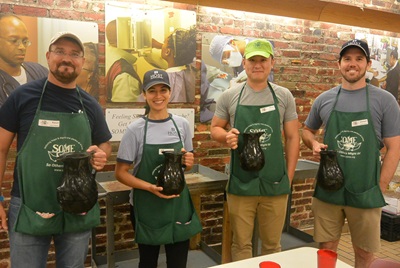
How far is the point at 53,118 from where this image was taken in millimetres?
1762

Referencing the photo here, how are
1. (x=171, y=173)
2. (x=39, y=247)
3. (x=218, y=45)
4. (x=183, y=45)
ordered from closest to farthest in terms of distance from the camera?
(x=39, y=247) → (x=171, y=173) → (x=183, y=45) → (x=218, y=45)

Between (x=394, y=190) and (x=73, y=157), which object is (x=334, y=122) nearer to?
(x=73, y=157)

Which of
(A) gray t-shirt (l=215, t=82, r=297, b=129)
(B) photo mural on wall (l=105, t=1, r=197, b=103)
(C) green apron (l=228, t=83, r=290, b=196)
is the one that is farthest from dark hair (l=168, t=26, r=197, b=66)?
(C) green apron (l=228, t=83, r=290, b=196)

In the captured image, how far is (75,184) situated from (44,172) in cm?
19

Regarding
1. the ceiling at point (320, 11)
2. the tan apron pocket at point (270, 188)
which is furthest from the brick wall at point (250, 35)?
the tan apron pocket at point (270, 188)

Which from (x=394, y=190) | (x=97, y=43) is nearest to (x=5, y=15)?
(x=97, y=43)

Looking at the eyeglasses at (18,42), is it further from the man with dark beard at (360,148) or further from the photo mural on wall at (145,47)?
the man with dark beard at (360,148)

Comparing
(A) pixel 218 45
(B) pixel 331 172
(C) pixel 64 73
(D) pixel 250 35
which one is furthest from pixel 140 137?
(D) pixel 250 35

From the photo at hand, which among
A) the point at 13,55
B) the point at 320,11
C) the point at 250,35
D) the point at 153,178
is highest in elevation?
the point at 320,11

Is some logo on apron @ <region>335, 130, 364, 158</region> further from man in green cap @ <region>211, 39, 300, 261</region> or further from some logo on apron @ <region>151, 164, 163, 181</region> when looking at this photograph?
some logo on apron @ <region>151, 164, 163, 181</region>

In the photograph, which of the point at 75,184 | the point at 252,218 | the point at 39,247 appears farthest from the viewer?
the point at 252,218

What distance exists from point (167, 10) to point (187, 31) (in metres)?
0.24

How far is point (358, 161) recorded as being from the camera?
91.8 inches

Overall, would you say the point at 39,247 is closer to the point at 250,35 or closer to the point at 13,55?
the point at 13,55
